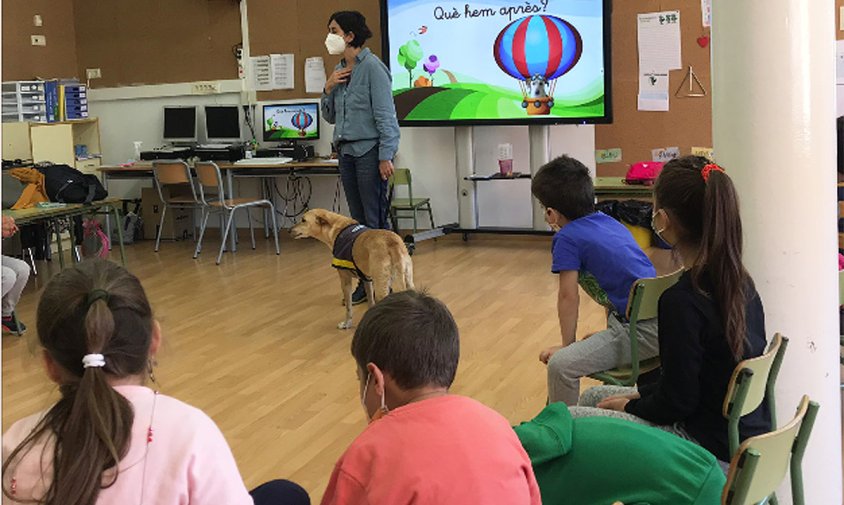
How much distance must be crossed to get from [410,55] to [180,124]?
2534mm

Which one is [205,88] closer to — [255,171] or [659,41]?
[255,171]

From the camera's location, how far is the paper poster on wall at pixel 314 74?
28.9ft

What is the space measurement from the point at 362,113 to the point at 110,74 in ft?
15.3

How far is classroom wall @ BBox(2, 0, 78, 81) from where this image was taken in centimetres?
896

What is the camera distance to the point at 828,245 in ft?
8.41

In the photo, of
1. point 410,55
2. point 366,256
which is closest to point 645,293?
point 366,256

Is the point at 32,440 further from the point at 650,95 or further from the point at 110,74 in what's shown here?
the point at 110,74

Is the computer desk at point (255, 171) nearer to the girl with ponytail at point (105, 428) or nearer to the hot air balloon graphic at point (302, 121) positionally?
the hot air balloon graphic at point (302, 121)

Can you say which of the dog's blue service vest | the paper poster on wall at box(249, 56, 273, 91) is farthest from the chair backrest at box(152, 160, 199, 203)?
the dog's blue service vest

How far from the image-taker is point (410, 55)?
8.09 m

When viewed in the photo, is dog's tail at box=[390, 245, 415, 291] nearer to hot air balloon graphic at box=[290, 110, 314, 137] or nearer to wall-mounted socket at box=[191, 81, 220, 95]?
hot air balloon graphic at box=[290, 110, 314, 137]

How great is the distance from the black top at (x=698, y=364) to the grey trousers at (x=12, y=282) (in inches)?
155

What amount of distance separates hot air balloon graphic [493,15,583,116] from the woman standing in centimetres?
188

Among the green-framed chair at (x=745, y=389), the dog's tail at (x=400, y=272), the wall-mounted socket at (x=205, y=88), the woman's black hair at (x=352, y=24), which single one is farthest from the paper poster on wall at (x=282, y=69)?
the green-framed chair at (x=745, y=389)
